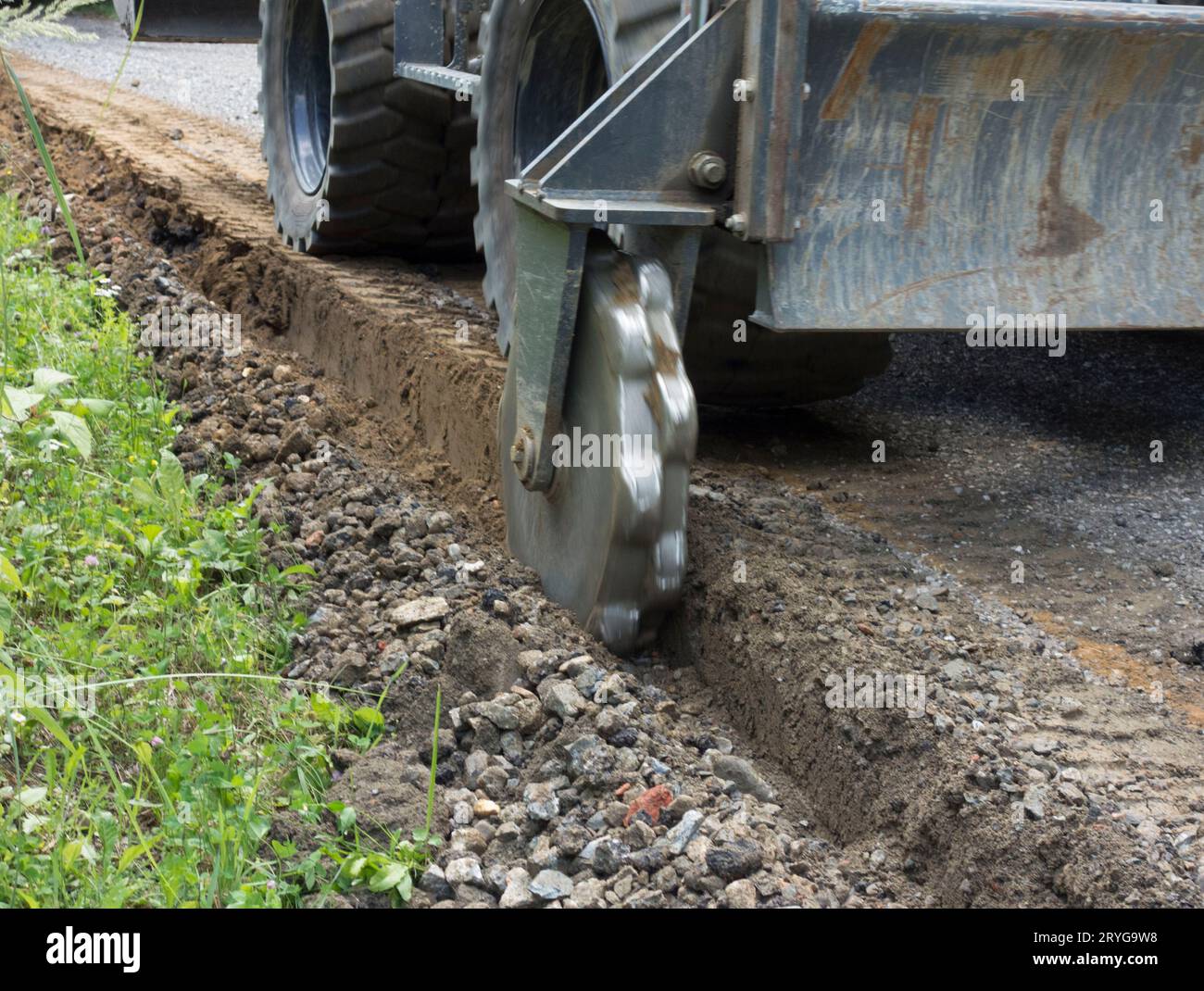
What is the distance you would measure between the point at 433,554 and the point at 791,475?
3.79ft

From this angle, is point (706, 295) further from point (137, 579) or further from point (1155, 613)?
point (137, 579)

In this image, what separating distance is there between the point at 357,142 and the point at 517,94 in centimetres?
134

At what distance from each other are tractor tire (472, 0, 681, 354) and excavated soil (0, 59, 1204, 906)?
0.39 m

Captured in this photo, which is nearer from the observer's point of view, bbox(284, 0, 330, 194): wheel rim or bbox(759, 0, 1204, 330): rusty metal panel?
bbox(759, 0, 1204, 330): rusty metal panel

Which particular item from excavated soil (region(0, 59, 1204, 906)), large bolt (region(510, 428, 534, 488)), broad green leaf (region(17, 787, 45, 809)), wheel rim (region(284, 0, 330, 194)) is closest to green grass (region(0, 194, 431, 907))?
broad green leaf (region(17, 787, 45, 809))

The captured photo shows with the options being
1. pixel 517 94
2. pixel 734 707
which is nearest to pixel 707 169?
pixel 734 707

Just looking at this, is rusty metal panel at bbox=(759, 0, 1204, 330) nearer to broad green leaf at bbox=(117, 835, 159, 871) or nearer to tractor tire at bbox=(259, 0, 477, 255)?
broad green leaf at bbox=(117, 835, 159, 871)

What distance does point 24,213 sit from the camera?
6.75m

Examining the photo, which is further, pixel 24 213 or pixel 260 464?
pixel 24 213

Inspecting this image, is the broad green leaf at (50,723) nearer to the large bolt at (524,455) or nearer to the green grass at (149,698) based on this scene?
the green grass at (149,698)

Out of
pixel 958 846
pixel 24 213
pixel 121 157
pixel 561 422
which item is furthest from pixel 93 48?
pixel 958 846

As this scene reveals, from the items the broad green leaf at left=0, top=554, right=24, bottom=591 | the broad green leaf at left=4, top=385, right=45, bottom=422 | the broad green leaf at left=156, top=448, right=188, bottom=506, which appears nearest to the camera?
the broad green leaf at left=0, top=554, right=24, bottom=591

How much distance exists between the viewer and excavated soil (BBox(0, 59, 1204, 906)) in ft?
7.42

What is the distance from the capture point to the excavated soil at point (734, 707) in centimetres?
226
